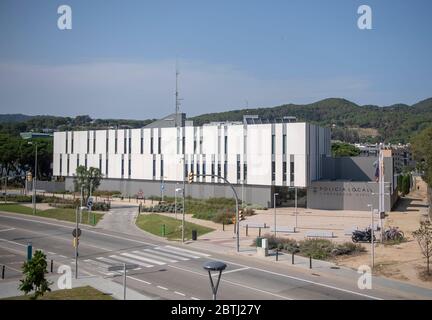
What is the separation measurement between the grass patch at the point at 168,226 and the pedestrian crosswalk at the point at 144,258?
632 centimetres

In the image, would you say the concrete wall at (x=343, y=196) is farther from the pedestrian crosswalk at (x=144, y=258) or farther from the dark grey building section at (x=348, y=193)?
the pedestrian crosswalk at (x=144, y=258)

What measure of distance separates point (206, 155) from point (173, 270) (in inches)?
1765

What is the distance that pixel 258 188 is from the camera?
67.7m

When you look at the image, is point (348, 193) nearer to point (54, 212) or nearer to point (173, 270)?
point (54, 212)

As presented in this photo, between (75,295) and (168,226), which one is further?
(168,226)

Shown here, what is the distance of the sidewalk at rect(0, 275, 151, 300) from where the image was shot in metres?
22.5

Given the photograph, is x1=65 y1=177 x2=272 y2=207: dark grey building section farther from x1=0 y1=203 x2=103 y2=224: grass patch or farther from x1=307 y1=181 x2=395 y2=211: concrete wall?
x1=0 y1=203 x2=103 y2=224: grass patch

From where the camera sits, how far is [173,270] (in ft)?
94.3

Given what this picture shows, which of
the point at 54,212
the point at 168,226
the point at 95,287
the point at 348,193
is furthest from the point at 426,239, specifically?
the point at 54,212

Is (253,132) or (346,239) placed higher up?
(253,132)

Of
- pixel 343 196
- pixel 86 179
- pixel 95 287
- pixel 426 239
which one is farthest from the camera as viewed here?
pixel 343 196

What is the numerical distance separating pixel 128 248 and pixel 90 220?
1759 centimetres
